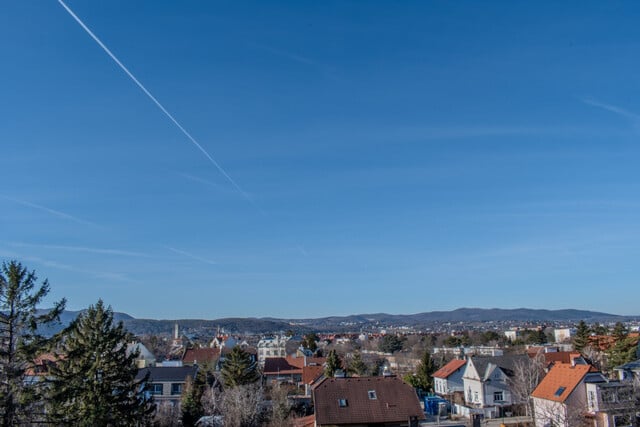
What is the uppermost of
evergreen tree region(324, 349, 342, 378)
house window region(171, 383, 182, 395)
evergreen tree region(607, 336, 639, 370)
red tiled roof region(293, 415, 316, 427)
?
evergreen tree region(607, 336, 639, 370)

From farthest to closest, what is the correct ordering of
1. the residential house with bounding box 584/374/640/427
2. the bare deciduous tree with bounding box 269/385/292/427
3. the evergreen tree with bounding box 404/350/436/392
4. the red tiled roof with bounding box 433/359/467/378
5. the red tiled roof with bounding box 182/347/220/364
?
the red tiled roof with bounding box 182/347/220/364, the evergreen tree with bounding box 404/350/436/392, the red tiled roof with bounding box 433/359/467/378, the residential house with bounding box 584/374/640/427, the bare deciduous tree with bounding box 269/385/292/427

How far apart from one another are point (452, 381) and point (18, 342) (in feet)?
174

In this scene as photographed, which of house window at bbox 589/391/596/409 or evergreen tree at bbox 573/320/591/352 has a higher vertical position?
evergreen tree at bbox 573/320/591/352

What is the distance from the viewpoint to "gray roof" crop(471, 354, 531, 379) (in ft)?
200

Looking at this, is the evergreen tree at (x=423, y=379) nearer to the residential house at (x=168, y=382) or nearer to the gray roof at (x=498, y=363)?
the gray roof at (x=498, y=363)

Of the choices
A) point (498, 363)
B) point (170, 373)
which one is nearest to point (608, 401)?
point (498, 363)

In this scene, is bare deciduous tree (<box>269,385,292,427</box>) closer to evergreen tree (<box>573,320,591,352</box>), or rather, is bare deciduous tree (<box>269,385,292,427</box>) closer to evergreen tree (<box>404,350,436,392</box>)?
evergreen tree (<box>404,350,436,392</box>)

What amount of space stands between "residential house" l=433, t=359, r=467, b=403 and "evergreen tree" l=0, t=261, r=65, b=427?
163ft

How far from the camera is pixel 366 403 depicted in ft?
132

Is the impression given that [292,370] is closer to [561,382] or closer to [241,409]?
[241,409]

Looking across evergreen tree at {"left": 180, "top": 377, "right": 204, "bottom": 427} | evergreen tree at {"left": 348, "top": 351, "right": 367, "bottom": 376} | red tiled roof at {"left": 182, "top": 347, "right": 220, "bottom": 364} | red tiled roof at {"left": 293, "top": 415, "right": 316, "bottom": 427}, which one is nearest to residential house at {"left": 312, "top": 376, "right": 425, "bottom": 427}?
red tiled roof at {"left": 293, "top": 415, "right": 316, "bottom": 427}

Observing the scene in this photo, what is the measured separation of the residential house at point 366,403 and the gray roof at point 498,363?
72.4 feet

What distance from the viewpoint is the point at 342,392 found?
41125 millimetres

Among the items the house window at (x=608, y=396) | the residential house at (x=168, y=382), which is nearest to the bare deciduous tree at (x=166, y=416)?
the residential house at (x=168, y=382)
